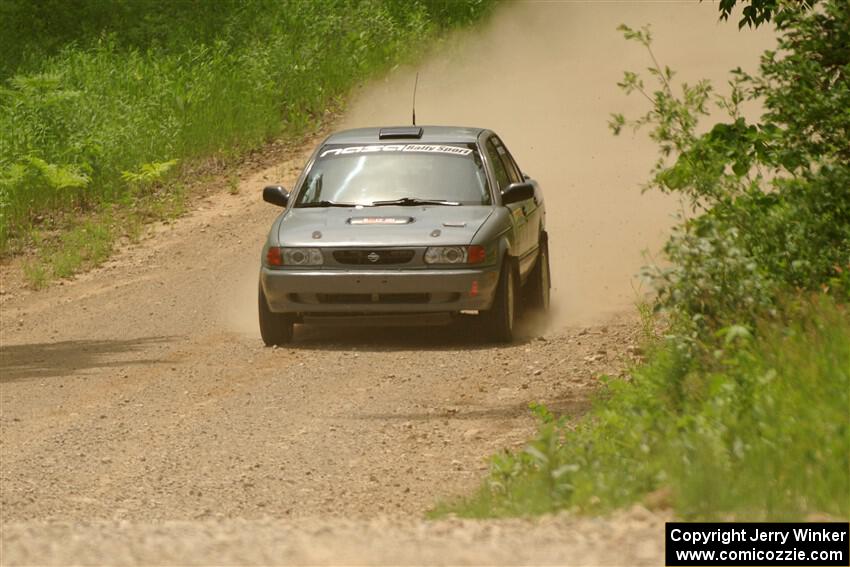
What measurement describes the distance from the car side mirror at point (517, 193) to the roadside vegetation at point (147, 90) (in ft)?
23.1

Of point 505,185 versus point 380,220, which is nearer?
point 380,220

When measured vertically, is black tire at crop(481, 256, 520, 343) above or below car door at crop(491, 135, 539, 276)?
below

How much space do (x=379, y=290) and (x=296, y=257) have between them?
0.74m

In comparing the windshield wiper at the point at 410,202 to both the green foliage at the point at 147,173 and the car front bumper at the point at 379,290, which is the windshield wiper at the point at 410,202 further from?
the green foliage at the point at 147,173

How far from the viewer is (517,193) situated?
13.5 metres

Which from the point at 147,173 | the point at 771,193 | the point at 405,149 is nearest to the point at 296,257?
the point at 405,149

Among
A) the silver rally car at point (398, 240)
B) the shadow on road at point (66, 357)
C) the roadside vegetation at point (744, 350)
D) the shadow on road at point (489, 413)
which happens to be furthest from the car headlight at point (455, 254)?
the shadow on road at point (489, 413)

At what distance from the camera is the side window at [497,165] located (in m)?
14.1

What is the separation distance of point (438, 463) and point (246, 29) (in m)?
21.0

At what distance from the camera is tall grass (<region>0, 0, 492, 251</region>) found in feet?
70.7

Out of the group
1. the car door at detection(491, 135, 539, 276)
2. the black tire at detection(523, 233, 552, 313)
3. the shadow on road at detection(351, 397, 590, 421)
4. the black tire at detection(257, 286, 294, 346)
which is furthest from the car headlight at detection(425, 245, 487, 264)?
the shadow on road at detection(351, 397, 590, 421)

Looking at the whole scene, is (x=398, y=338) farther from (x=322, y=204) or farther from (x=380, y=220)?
(x=322, y=204)

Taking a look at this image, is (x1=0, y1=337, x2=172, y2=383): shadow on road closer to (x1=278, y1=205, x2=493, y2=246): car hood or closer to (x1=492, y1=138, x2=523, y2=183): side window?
(x1=278, y1=205, x2=493, y2=246): car hood

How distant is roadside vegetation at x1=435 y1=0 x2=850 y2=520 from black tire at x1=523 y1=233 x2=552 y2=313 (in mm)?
3200
